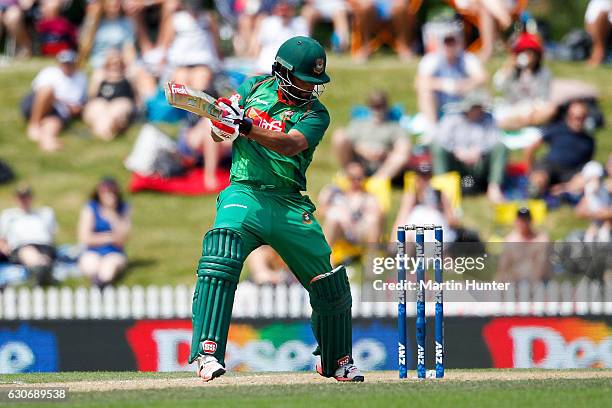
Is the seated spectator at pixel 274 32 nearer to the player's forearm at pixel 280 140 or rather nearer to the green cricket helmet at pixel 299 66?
the green cricket helmet at pixel 299 66

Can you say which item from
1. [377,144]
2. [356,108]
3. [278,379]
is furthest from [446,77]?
[278,379]

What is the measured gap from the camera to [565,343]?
11383 mm

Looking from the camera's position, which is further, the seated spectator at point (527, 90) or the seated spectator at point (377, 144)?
the seated spectator at point (527, 90)

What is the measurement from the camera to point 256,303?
12125mm

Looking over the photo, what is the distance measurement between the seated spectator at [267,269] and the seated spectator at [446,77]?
2.94 m

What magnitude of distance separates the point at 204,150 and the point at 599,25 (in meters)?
5.47

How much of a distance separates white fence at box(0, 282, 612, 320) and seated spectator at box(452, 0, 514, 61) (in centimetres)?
548

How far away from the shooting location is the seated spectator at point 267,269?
504 inches

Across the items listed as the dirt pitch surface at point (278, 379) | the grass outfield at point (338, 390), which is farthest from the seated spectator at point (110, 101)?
the dirt pitch surface at point (278, 379)

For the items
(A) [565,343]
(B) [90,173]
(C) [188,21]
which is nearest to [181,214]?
(B) [90,173]

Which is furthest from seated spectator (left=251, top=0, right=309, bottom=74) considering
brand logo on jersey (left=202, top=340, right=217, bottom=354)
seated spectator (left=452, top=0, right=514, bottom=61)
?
brand logo on jersey (left=202, top=340, right=217, bottom=354)

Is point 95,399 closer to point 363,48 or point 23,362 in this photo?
point 23,362

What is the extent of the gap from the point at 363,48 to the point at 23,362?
296 inches

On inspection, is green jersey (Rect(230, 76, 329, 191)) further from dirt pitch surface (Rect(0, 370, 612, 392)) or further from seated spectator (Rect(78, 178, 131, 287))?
seated spectator (Rect(78, 178, 131, 287))
